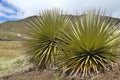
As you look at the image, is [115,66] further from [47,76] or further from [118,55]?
[47,76]

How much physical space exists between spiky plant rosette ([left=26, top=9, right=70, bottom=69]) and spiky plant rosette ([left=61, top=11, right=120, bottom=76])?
1.92 m

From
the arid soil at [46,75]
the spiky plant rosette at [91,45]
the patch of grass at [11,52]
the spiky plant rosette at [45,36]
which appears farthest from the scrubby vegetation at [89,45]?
the patch of grass at [11,52]

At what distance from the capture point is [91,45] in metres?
9.23

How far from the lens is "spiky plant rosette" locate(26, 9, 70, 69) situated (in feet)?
38.5

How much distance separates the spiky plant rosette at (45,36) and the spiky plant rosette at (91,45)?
192 centimetres

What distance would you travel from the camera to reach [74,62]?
941cm

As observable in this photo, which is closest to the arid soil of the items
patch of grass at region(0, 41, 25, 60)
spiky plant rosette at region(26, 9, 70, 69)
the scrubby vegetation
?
the scrubby vegetation

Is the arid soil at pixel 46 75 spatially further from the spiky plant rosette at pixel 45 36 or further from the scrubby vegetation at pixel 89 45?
the spiky plant rosette at pixel 45 36

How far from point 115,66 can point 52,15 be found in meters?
4.12

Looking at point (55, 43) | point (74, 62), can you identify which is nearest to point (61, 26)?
point (55, 43)

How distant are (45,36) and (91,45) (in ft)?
11.0

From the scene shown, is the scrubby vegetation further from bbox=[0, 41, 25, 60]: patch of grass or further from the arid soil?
bbox=[0, 41, 25, 60]: patch of grass

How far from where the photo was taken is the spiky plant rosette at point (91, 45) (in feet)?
30.2

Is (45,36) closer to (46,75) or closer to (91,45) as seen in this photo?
(46,75)
